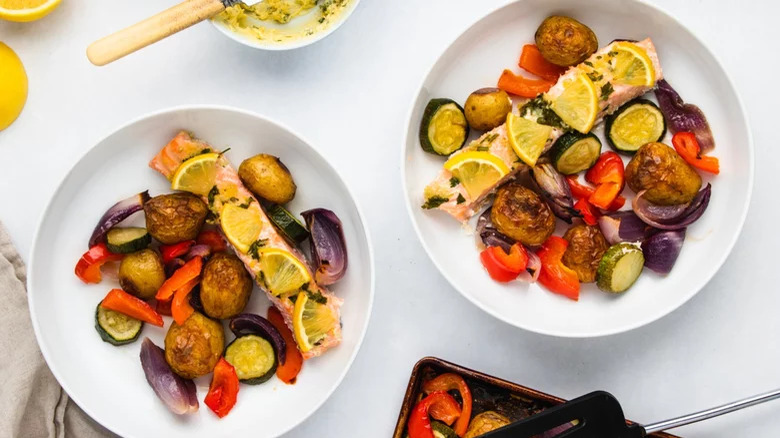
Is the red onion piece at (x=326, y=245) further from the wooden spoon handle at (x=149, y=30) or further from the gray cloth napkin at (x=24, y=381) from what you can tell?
the gray cloth napkin at (x=24, y=381)

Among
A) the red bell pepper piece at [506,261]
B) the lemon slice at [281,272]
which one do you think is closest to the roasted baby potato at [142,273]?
the lemon slice at [281,272]

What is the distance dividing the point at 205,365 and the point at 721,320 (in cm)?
196

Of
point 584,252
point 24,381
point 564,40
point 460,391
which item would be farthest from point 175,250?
point 564,40

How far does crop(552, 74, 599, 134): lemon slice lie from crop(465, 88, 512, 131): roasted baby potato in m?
0.18

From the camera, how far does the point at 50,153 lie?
329 centimetres

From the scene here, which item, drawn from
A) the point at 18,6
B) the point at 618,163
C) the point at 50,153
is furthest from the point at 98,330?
the point at 618,163

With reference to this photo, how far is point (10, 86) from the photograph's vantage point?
10.5 ft

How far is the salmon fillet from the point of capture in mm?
3037

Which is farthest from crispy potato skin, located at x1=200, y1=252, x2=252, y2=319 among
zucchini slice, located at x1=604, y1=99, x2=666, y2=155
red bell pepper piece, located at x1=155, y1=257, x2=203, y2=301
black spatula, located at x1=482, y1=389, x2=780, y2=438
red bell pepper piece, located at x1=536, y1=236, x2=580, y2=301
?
zucchini slice, located at x1=604, y1=99, x2=666, y2=155

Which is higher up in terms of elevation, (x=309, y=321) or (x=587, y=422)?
(x=587, y=422)

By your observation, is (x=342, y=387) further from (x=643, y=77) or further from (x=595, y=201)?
(x=643, y=77)

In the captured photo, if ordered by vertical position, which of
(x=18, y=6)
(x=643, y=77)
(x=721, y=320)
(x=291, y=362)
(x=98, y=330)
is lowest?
(x=98, y=330)

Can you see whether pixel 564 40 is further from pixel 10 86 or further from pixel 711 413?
pixel 10 86

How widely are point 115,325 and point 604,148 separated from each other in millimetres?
1935
